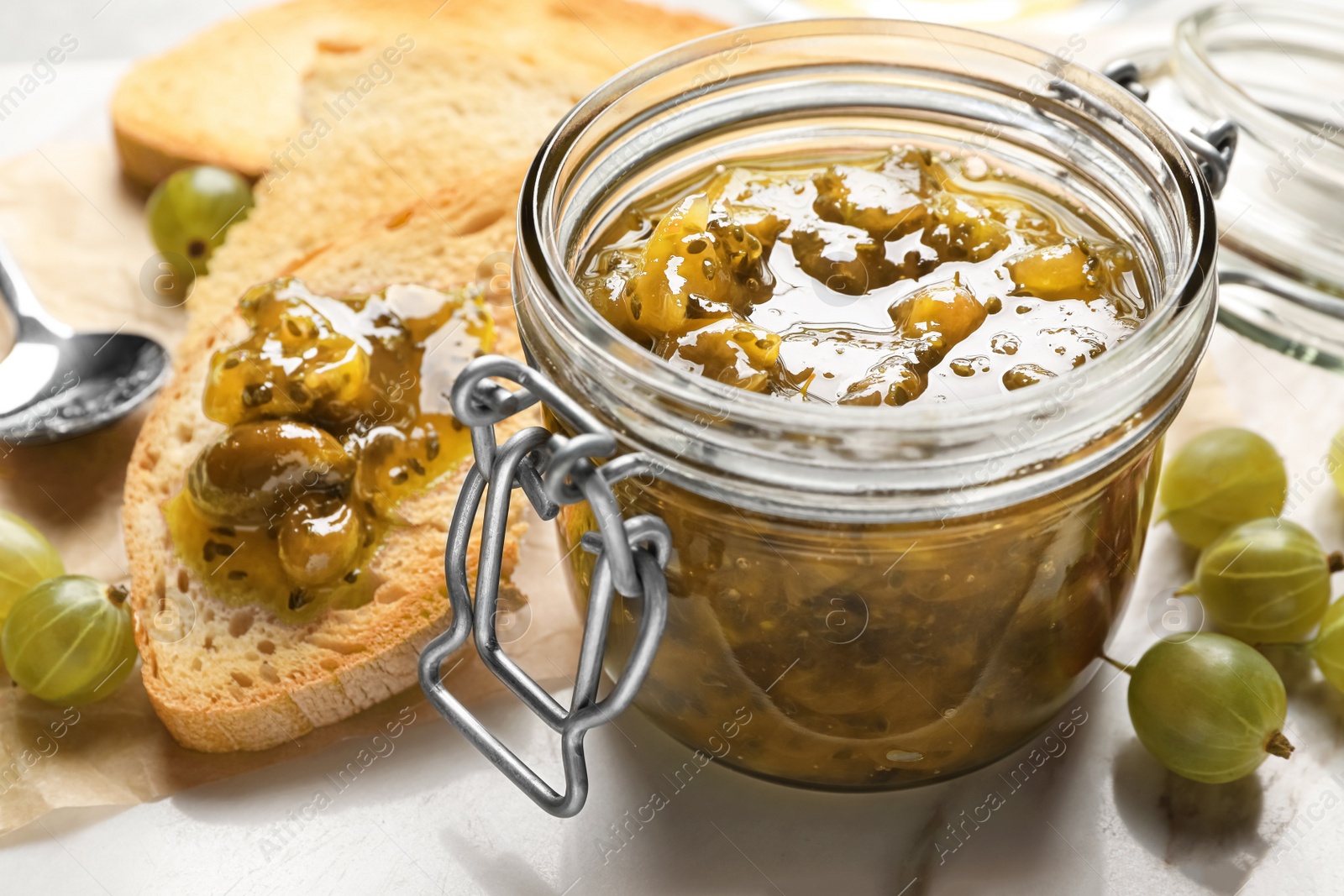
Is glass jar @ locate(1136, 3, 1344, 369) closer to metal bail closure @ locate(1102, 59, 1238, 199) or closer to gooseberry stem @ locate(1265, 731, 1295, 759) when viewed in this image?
metal bail closure @ locate(1102, 59, 1238, 199)

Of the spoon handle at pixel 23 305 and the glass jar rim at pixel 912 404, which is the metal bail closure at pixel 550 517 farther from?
the spoon handle at pixel 23 305

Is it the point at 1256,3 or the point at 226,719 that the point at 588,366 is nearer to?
the point at 226,719

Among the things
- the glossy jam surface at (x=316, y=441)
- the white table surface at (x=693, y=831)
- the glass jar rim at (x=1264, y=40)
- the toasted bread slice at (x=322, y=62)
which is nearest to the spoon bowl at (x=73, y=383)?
the glossy jam surface at (x=316, y=441)

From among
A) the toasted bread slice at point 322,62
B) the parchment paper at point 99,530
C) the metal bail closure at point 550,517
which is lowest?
the parchment paper at point 99,530

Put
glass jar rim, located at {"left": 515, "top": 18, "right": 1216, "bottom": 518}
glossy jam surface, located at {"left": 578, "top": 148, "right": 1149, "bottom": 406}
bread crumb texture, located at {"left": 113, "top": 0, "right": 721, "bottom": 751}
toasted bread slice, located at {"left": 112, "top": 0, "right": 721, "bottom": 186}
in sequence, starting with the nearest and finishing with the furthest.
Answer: glass jar rim, located at {"left": 515, "top": 18, "right": 1216, "bottom": 518} → glossy jam surface, located at {"left": 578, "top": 148, "right": 1149, "bottom": 406} → bread crumb texture, located at {"left": 113, "top": 0, "right": 721, "bottom": 751} → toasted bread slice, located at {"left": 112, "top": 0, "right": 721, "bottom": 186}

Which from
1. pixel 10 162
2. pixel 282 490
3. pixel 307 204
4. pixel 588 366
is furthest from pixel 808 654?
pixel 10 162

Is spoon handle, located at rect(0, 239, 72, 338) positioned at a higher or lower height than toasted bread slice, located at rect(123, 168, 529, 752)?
higher

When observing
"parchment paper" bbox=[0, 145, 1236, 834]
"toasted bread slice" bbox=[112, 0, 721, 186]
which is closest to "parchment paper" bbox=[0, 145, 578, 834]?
"parchment paper" bbox=[0, 145, 1236, 834]
